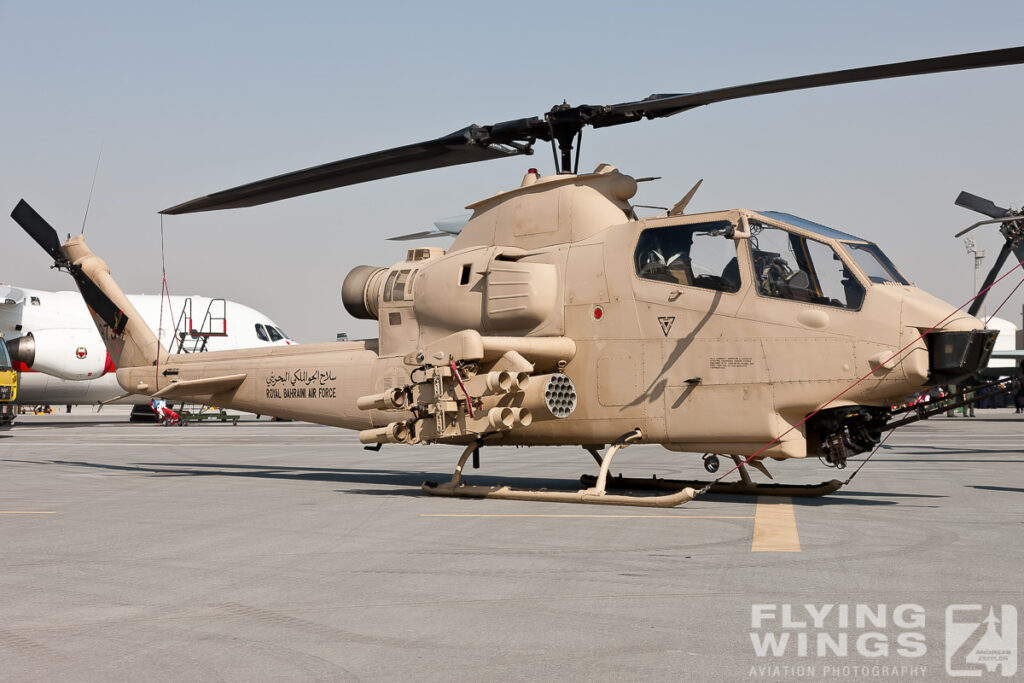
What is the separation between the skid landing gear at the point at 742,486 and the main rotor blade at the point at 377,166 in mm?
4442

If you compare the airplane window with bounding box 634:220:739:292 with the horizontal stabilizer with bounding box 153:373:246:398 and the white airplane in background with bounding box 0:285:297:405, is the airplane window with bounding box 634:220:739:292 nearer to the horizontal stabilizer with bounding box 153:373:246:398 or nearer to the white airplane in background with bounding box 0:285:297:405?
the horizontal stabilizer with bounding box 153:373:246:398

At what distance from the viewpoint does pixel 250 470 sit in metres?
16.0

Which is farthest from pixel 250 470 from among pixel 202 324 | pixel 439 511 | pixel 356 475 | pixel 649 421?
pixel 202 324

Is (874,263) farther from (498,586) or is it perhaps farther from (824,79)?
(498,586)

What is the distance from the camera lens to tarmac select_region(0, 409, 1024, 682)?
4.14 m

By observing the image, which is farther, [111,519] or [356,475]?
[356,475]

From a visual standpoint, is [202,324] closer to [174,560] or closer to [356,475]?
[356,475]

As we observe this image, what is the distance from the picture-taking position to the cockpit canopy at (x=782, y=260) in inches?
375

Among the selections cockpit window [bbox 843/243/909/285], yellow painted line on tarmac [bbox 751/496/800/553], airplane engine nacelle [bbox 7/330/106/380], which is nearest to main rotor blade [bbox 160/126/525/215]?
cockpit window [bbox 843/243/909/285]

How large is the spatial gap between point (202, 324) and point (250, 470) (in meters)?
22.8

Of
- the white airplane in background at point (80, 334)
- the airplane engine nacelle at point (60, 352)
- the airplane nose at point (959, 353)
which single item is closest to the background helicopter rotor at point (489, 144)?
the airplane nose at point (959, 353)

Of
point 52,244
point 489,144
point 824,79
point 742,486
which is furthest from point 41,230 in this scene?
point 824,79

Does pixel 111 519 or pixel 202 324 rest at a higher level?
pixel 202 324

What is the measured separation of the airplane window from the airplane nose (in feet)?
6.83
